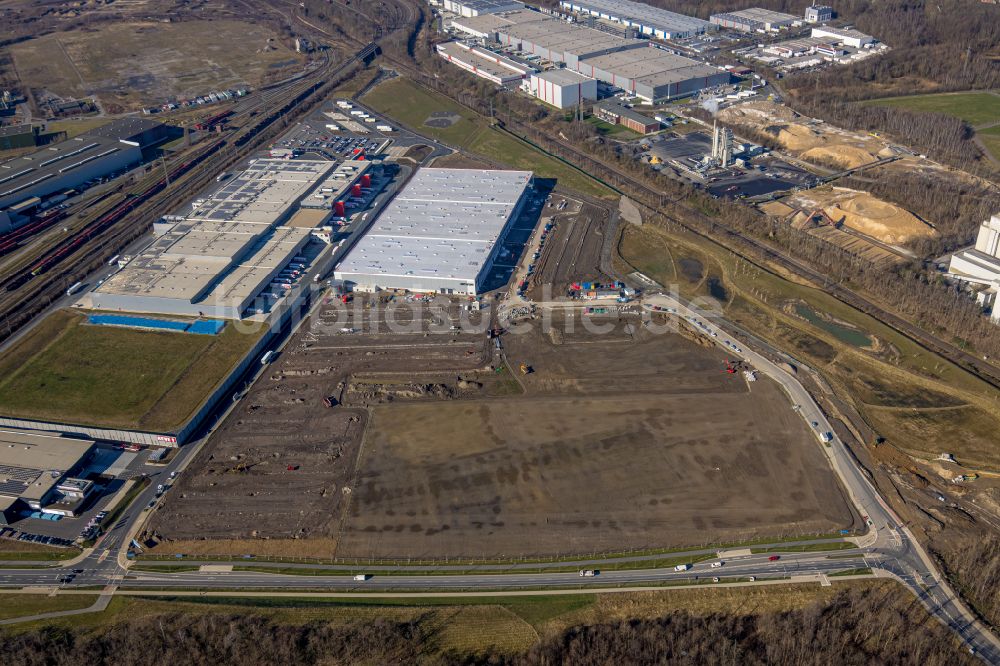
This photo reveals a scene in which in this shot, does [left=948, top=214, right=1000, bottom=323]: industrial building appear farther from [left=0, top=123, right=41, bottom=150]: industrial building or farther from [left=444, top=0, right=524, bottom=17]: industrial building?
[left=444, top=0, right=524, bottom=17]: industrial building

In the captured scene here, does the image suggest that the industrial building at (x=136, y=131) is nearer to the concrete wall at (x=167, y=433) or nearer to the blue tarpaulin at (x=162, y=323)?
the blue tarpaulin at (x=162, y=323)

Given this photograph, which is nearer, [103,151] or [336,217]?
[336,217]

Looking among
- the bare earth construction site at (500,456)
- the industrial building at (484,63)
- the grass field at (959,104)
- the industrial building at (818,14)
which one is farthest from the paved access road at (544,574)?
the industrial building at (818,14)

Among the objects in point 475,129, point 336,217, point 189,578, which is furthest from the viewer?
point 475,129

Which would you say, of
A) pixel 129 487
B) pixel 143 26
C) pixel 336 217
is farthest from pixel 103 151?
pixel 143 26

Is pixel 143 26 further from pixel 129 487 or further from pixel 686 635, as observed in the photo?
pixel 686 635

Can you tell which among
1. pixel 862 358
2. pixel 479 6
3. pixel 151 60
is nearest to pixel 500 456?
pixel 862 358
